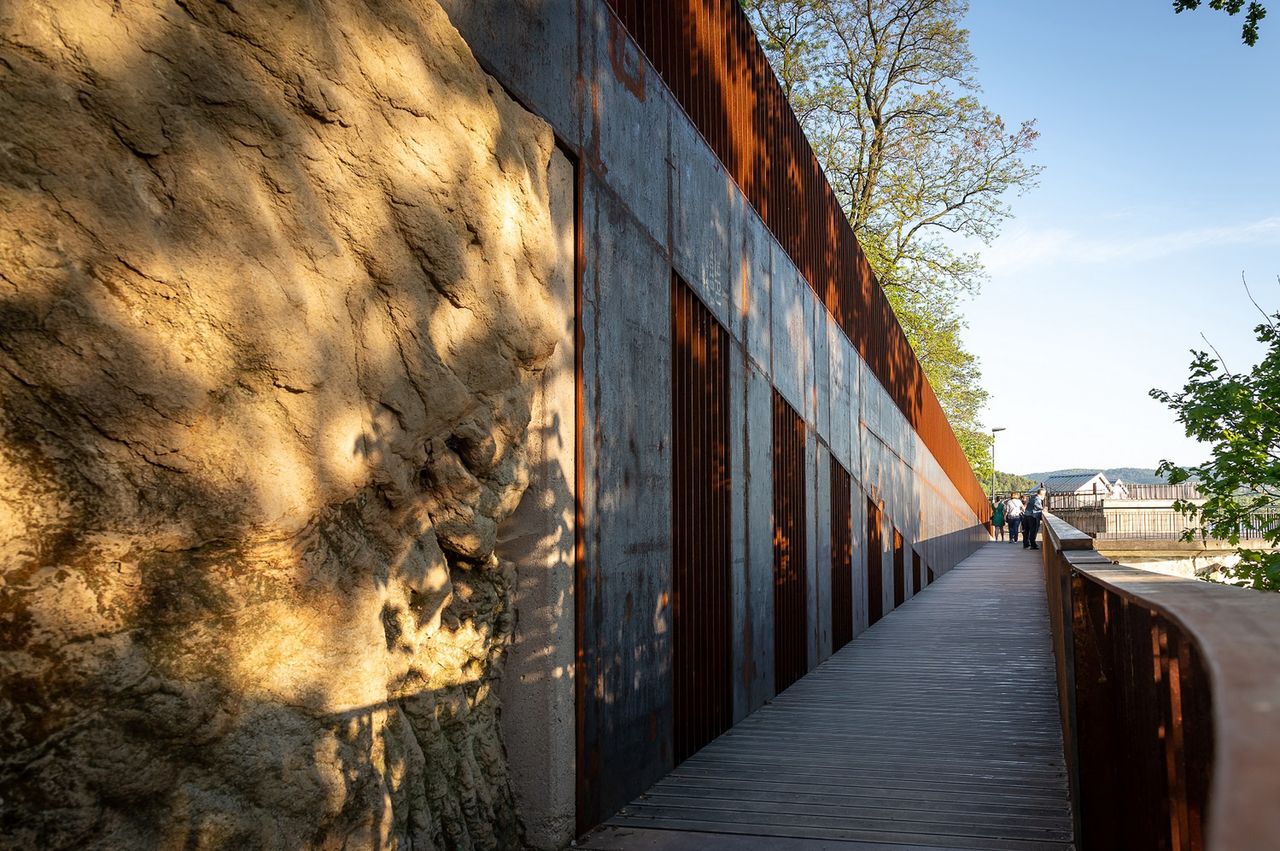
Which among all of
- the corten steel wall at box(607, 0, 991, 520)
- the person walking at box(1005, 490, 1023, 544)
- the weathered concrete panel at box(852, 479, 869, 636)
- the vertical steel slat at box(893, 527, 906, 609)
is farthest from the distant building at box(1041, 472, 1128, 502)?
the weathered concrete panel at box(852, 479, 869, 636)

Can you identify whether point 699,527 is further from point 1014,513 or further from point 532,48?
point 1014,513

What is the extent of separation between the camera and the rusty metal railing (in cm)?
94

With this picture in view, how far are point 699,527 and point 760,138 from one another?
14.5 feet

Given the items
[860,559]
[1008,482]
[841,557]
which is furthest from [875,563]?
[1008,482]

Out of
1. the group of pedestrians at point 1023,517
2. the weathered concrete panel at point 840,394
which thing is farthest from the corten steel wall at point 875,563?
the group of pedestrians at point 1023,517

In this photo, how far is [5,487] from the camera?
2.38 metres

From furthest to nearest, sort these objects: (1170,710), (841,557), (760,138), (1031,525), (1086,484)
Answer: (1086,484)
(1031,525)
(841,557)
(760,138)
(1170,710)

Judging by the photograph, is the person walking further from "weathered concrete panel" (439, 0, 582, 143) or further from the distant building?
the distant building

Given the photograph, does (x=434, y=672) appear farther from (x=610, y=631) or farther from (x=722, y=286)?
(x=722, y=286)

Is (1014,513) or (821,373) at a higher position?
(821,373)

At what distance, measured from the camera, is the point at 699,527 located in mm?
6988

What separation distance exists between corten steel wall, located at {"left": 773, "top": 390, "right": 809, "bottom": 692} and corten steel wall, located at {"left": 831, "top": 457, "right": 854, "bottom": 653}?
5.38ft

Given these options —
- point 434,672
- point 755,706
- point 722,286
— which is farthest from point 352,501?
point 755,706

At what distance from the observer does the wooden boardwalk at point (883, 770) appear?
A: 16.2ft
